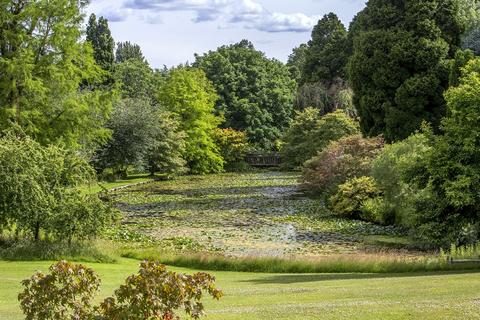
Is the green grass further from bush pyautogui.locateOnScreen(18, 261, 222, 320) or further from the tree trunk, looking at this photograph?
the tree trunk

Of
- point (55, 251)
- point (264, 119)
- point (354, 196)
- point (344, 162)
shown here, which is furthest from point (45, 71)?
point (264, 119)

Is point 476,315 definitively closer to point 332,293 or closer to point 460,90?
point 332,293

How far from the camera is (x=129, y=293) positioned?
8859 mm

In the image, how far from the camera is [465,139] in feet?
64.7

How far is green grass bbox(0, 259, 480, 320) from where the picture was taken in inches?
450

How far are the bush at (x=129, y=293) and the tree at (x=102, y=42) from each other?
62.7 meters

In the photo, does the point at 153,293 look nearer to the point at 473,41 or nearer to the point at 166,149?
the point at 473,41

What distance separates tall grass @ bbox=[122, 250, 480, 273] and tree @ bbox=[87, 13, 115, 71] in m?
51.2

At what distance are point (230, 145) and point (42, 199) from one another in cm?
4696

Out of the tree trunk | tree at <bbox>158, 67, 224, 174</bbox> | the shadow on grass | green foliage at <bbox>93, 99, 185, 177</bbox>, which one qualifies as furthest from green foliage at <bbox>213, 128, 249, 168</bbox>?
the shadow on grass

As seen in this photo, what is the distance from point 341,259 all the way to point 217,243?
680 cm

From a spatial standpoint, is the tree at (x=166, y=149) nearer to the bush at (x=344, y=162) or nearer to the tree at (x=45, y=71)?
the bush at (x=344, y=162)


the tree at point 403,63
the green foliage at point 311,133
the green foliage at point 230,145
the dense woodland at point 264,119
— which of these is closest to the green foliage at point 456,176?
the dense woodland at point 264,119

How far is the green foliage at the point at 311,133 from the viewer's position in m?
56.1
